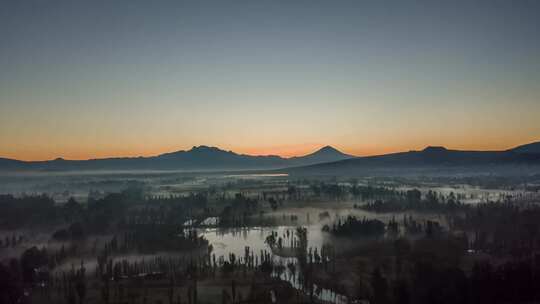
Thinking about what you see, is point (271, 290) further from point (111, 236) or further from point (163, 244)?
point (111, 236)

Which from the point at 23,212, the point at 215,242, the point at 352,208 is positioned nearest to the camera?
the point at 215,242

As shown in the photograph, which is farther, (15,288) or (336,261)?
(336,261)

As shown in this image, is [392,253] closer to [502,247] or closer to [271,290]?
[502,247]

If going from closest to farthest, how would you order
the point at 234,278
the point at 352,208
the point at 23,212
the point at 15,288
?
the point at 15,288
the point at 234,278
the point at 23,212
the point at 352,208

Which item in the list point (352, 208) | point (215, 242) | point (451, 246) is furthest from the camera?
point (352, 208)

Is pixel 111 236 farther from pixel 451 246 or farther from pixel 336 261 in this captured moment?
pixel 451 246

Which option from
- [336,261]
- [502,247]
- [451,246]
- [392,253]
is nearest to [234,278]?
[336,261]

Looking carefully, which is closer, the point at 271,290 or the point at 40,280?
the point at 271,290

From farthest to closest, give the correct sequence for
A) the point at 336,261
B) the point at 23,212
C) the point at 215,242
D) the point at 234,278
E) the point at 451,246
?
1. the point at 23,212
2. the point at 215,242
3. the point at 451,246
4. the point at 336,261
5. the point at 234,278

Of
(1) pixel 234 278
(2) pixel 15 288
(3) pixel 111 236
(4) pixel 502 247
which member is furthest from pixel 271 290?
(3) pixel 111 236
